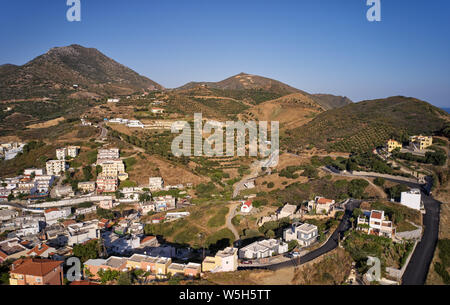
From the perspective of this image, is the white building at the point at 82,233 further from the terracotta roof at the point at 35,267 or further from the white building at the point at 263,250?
the white building at the point at 263,250

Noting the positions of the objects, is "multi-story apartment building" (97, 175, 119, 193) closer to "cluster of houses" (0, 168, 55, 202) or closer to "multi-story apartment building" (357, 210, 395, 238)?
"cluster of houses" (0, 168, 55, 202)

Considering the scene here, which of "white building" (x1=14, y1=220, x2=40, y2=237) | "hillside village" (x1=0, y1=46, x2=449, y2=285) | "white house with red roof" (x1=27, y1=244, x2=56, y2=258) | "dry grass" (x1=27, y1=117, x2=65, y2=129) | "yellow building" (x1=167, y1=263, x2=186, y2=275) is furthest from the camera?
"dry grass" (x1=27, y1=117, x2=65, y2=129)

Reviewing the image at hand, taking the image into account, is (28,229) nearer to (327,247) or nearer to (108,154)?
(108,154)

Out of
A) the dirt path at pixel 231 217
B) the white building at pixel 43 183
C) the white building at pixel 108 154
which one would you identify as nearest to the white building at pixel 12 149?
the white building at pixel 43 183

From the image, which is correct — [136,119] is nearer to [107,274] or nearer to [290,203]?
[290,203]

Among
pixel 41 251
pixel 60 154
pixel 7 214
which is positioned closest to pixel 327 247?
pixel 41 251

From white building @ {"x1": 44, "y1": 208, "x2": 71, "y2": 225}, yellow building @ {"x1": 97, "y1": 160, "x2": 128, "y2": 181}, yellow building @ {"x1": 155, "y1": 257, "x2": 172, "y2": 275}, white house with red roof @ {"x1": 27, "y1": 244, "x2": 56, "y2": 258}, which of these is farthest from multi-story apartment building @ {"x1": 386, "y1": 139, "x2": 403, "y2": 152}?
white building @ {"x1": 44, "y1": 208, "x2": 71, "y2": 225}

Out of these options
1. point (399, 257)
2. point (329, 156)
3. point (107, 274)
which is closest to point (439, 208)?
point (399, 257)
